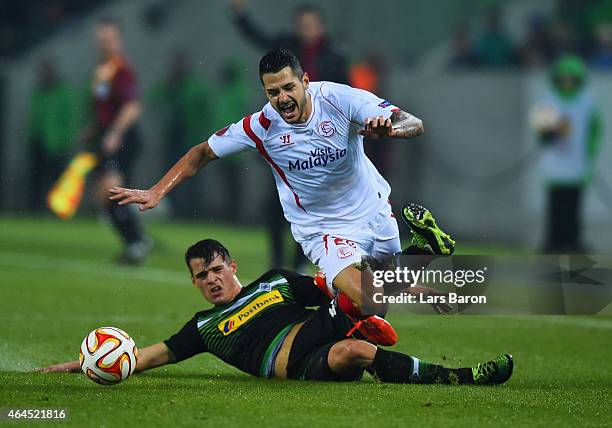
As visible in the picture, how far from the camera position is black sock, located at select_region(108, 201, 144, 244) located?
13766 mm

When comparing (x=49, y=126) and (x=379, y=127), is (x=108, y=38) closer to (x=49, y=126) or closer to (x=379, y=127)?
(x=49, y=126)

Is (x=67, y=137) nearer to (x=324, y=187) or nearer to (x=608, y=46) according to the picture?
(x=608, y=46)

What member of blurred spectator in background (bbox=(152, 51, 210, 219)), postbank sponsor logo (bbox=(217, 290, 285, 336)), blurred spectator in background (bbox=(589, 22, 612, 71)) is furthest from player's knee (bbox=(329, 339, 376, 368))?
blurred spectator in background (bbox=(152, 51, 210, 219))

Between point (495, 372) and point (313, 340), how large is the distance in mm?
999

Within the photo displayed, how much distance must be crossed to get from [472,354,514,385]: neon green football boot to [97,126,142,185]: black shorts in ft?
24.5

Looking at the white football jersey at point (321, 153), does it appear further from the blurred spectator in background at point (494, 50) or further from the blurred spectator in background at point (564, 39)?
the blurred spectator in background at point (494, 50)

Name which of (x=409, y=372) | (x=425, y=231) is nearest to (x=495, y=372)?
(x=409, y=372)

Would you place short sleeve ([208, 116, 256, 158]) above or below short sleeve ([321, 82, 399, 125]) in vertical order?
below

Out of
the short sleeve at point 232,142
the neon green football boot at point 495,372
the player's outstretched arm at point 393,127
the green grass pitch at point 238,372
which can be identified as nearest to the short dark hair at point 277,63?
the short sleeve at point 232,142

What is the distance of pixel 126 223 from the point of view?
13727 mm

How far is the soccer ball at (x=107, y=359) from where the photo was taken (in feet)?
22.3

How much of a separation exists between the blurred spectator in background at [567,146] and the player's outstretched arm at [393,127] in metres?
8.57

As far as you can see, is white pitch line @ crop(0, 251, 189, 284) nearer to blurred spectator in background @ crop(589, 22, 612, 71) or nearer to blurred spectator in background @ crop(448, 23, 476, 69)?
blurred spectator in background @ crop(448, 23, 476, 69)

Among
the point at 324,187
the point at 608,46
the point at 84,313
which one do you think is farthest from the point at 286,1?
the point at 324,187
